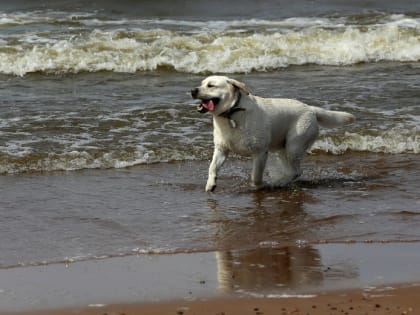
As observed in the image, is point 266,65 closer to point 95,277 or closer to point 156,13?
point 156,13

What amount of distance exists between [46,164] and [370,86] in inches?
241

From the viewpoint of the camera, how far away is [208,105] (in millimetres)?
8969

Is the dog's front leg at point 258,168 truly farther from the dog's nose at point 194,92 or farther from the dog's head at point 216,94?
the dog's nose at point 194,92

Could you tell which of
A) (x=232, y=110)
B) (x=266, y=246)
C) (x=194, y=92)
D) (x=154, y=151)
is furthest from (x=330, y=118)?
(x=266, y=246)

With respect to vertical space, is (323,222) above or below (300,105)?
below

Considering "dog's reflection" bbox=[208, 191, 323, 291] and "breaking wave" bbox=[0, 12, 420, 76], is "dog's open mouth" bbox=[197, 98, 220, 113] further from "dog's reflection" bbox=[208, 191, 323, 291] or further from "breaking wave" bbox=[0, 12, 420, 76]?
"breaking wave" bbox=[0, 12, 420, 76]

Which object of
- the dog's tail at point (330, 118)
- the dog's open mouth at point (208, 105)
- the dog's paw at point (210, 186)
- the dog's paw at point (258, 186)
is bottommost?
the dog's paw at point (258, 186)

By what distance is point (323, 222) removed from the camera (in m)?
8.07

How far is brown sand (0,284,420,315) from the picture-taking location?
5.64 m

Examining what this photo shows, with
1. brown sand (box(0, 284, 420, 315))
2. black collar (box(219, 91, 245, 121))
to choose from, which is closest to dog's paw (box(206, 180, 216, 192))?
black collar (box(219, 91, 245, 121))

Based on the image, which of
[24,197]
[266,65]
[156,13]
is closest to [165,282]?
[24,197]

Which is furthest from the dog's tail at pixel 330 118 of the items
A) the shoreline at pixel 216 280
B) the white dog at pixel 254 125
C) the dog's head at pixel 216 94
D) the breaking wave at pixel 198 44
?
the breaking wave at pixel 198 44

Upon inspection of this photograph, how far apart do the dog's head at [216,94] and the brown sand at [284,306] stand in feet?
11.1

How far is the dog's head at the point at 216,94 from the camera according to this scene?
29.4 ft
